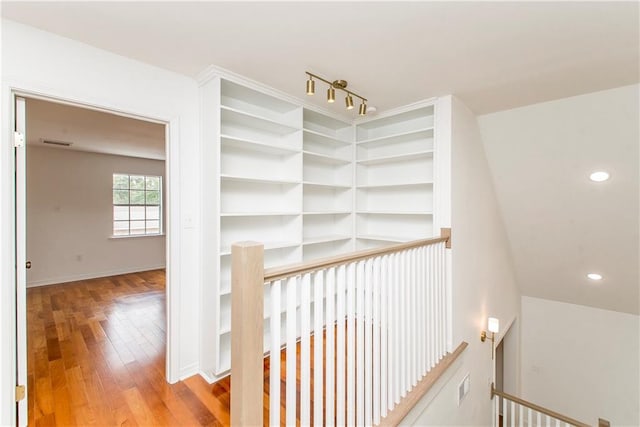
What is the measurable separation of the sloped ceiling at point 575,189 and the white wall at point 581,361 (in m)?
0.33

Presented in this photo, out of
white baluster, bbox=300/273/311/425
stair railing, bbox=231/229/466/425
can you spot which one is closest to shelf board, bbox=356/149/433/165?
stair railing, bbox=231/229/466/425

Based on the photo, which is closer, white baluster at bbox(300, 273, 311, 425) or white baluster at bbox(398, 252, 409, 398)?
white baluster at bbox(300, 273, 311, 425)

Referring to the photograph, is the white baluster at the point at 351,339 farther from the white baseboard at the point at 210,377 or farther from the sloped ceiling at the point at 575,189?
the sloped ceiling at the point at 575,189

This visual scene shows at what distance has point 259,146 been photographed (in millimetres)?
2721

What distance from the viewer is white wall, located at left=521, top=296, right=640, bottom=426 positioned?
4.14 metres

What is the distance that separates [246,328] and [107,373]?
215 cm

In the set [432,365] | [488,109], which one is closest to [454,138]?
[488,109]

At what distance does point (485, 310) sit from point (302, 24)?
3.62 meters

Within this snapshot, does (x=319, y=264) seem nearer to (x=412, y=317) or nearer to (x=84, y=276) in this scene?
(x=412, y=317)

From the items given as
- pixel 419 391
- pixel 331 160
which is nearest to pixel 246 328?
pixel 419 391

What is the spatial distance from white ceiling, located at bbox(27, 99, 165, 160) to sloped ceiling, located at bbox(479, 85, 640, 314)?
161 inches

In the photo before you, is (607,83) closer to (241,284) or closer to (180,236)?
(241,284)

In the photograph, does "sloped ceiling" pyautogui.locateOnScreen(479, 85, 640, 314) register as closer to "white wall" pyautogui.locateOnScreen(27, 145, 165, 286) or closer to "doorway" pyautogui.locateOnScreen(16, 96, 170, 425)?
"doorway" pyautogui.locateOnScreen(16, 96, 170, 425)

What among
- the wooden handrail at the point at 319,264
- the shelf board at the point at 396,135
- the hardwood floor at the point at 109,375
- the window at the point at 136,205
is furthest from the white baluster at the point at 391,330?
the window at the point at 136,205
